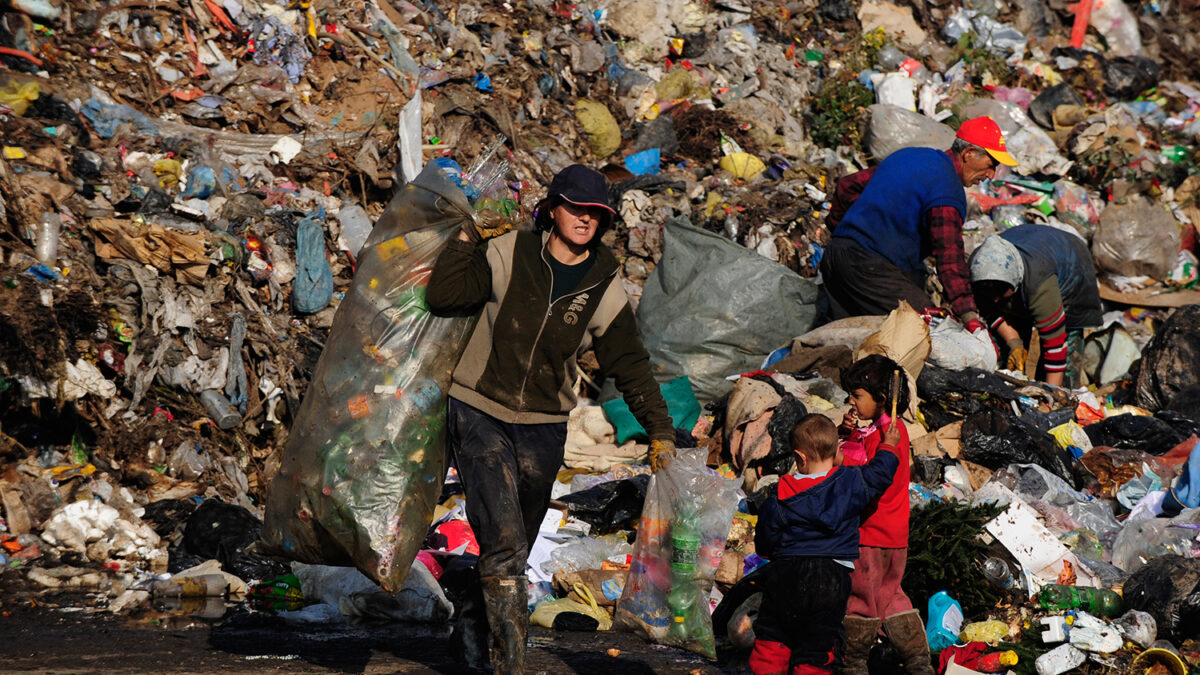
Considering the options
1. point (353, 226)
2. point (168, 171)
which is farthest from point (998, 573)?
point (168, 171)

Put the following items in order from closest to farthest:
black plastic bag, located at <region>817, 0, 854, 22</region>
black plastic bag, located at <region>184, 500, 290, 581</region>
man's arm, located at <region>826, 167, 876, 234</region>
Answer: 1. black plastic bag, located at <region>184, 500, 290, 581</region>
2. man's arm, located at <region>826, 167, 876, 234</region>
3. black plastic bag, located at <region>817, 0, 854, 22</region>

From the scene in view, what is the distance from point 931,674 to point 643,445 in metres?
2.40

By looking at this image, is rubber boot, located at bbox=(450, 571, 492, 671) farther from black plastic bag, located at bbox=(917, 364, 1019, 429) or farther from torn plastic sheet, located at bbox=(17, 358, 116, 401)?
black plastic bag, located at bbox=(917, 364, 1019, 429)

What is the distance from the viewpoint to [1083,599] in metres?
4.41

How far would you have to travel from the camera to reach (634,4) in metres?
9.58

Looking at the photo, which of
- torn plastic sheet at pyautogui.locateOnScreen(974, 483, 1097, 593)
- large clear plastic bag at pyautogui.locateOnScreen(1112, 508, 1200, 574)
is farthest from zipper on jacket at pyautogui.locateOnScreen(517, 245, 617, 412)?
large clear plastic bag at pyautogui.locateOnScreen(1112, 508, 1200, 574)

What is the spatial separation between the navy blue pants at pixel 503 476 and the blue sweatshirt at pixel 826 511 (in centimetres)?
71

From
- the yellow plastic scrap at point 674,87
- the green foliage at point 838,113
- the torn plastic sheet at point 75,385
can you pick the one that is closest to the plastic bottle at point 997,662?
the torn plastic sheet at point 75,385

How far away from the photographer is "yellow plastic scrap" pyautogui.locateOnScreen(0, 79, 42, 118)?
253 inches

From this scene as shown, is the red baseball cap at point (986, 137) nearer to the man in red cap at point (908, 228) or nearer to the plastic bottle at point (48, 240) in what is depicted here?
the man in red cap at point (908, 228)

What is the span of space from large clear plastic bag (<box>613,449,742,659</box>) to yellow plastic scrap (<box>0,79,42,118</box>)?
190 inches

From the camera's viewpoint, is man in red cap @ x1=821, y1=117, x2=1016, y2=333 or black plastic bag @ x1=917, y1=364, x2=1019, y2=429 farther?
black plastic bag @ x1=917, y1=364, x2=1019, y2=429

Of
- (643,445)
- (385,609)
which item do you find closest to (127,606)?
(385,609)

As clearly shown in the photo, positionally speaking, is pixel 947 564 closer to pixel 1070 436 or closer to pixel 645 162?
pixel 1070 436
